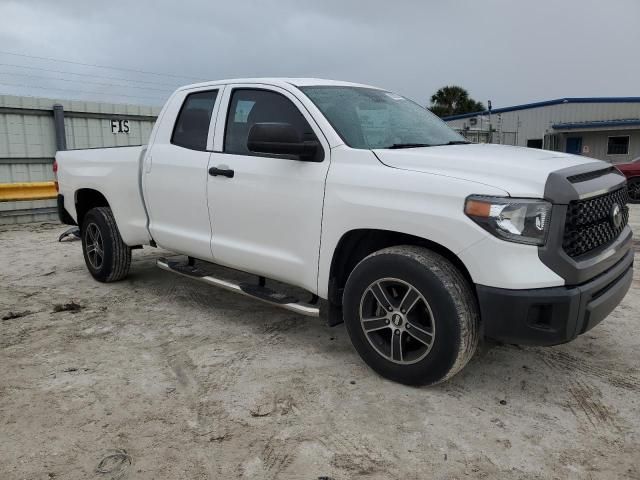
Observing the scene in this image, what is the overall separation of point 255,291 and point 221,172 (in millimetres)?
905

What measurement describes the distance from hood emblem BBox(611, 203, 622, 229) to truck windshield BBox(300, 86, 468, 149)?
1.18 m

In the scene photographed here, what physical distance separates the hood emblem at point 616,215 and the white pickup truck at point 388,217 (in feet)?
0.06

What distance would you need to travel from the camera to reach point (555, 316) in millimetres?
2730

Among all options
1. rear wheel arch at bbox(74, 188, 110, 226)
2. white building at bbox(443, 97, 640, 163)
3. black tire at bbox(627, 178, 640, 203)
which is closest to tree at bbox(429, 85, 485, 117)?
white building at bbox(443, 97, 640, 163)

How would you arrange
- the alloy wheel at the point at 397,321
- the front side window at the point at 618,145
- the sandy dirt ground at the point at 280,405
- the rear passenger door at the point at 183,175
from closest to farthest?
the sandy dirt ground at the point at 280,405, the alloy wheel at the point at 397,321, the rear passenger door at the point at 183,175, the front side window at the point at 618,145

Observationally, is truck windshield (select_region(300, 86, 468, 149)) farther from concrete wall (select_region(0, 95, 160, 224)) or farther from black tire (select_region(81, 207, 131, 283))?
concrete wall (select_region(0, 95, 160, 224))

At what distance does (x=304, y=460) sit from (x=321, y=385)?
0.78 meters

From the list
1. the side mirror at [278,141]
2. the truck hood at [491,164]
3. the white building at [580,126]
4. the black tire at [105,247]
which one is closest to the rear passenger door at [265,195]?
the side mirror at [278,141]

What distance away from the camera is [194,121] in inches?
178

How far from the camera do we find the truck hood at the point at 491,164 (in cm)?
278

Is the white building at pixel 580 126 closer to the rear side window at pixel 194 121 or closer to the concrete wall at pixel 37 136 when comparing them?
the concrete wall at pixel 37 136

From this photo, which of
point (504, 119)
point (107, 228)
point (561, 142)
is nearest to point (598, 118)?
point (561, 142)

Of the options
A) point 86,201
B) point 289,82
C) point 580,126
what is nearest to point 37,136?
point 86,201

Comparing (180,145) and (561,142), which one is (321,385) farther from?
(561,142)
